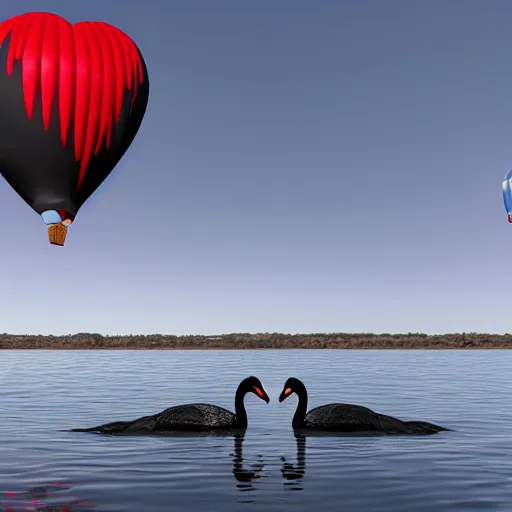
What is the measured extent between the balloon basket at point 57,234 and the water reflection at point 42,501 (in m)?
7.13

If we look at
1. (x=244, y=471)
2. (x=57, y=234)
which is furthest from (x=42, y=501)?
(x=57, y=234)

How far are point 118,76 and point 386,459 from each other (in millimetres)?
11385

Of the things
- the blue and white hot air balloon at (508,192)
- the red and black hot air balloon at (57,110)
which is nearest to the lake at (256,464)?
the red and black hot air balloon at (57,110)

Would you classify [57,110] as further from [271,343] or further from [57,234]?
[271,343]

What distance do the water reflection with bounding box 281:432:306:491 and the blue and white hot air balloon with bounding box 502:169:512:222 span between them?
3870cm

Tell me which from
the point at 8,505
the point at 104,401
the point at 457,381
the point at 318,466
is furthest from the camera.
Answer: the point at 457,381

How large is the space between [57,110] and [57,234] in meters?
3.03

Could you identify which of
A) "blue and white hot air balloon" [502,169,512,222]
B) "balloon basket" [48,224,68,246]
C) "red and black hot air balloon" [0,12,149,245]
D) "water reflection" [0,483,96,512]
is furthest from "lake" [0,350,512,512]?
"blue and white hot air balloon" [502,169,512,222]

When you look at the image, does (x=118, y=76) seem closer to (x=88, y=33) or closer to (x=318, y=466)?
(x=88, y=33)

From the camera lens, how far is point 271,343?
13112 centimetres

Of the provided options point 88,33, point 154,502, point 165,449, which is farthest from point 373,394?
point 154,502

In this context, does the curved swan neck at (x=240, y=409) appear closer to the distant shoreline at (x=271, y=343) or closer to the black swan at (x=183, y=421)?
the black swan at (x=183, y=421)

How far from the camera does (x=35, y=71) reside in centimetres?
2072

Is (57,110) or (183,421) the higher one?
(57,110)
